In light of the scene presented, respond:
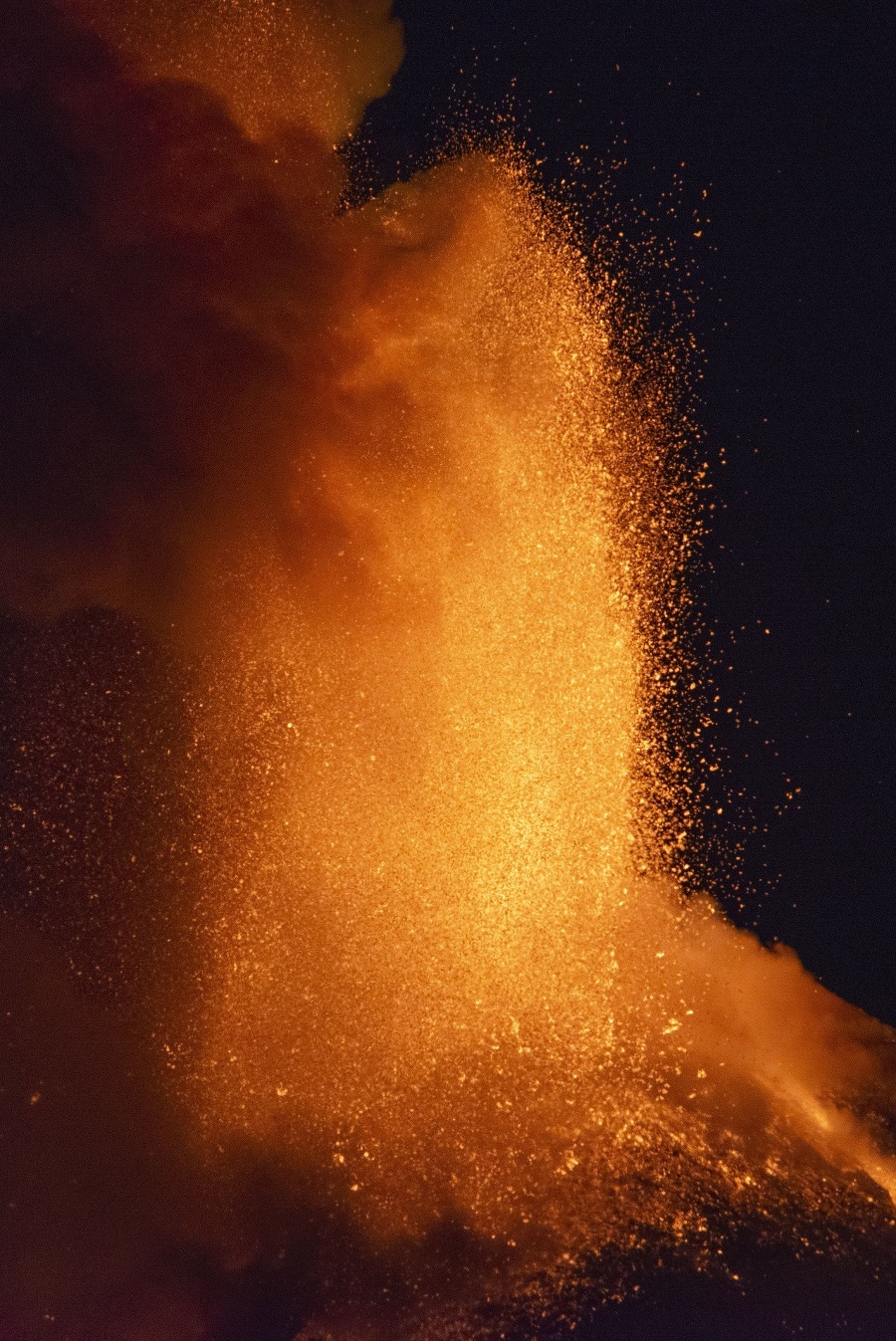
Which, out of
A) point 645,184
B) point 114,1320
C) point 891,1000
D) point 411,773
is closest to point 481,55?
point 645,184

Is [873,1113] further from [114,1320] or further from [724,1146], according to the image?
[114,1320]

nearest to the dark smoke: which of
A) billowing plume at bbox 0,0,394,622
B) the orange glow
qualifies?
billowing plume at bbox 0,0,394,622

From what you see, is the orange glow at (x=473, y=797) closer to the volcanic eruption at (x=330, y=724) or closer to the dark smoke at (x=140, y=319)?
the volcanic eruption at (x=330, y=724)

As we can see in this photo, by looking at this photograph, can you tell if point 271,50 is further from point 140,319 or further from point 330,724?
point 330,724

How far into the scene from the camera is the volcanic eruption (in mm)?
2336

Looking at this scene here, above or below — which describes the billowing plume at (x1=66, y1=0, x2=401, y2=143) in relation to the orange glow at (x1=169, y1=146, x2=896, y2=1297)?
above

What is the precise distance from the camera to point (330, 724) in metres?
2.55

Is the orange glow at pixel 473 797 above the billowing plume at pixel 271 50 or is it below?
below

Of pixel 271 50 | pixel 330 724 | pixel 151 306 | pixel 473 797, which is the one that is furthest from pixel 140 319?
pixel 473 797

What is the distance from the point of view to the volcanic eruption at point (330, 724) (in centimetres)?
234

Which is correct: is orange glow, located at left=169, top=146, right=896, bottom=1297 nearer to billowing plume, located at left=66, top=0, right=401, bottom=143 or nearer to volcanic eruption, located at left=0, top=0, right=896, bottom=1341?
volcanic eruption, located at left=0, top=0, right=896, bottom=1341

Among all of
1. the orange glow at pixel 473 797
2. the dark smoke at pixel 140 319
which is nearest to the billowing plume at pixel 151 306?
the dark smoke at pixel 140 319

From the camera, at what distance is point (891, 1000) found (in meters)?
2.62

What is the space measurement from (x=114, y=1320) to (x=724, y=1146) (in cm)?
179
